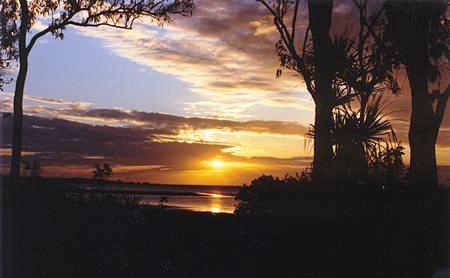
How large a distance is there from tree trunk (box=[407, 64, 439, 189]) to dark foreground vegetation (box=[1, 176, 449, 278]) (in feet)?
17.2

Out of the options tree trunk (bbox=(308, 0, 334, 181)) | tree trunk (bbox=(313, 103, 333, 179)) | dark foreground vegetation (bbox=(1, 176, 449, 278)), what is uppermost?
tree trunk (bbox=(308, 0, 334, 181))

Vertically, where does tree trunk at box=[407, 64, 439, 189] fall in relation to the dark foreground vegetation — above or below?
above

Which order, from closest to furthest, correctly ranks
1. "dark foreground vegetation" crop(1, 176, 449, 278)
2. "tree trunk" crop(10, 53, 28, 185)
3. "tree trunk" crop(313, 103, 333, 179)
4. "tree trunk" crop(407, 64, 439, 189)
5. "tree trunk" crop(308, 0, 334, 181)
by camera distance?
"dark foreground vegetation" crop(1, 176, 449, 278), "tree trunk" crop(313, 103, 333, 179), "tree trunk" crop(308, 0, 334, 181), "tree trunk" crop(10, 53, 28, 185), "tree trunk" crop(407, 64, 439, 189)

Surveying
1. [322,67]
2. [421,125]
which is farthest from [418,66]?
[322,67]

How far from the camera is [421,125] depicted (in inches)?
669

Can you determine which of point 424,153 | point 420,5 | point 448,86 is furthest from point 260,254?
point 448,86

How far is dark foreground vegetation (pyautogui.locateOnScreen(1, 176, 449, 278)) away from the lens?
32.2 feet

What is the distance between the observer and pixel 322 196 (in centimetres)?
1129

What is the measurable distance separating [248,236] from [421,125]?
8433 millimetres

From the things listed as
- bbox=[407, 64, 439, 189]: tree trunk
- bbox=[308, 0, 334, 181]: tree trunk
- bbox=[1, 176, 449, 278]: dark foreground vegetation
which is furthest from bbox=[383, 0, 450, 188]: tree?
bbox=[1, 176, 449, 278]: dark foreground vegetation

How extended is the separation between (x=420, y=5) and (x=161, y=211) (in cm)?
1005

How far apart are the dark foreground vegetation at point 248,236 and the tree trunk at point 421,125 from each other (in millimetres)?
5235

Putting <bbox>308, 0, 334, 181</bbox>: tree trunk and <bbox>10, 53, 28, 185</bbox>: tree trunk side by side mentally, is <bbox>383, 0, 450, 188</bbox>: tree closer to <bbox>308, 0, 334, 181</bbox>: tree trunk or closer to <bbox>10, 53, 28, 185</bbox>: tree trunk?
<bbox>308, 0, 334, 181</bbox>: tree trunk

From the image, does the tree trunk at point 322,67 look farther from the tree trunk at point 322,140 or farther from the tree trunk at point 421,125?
the tree trunk at point 421,125
